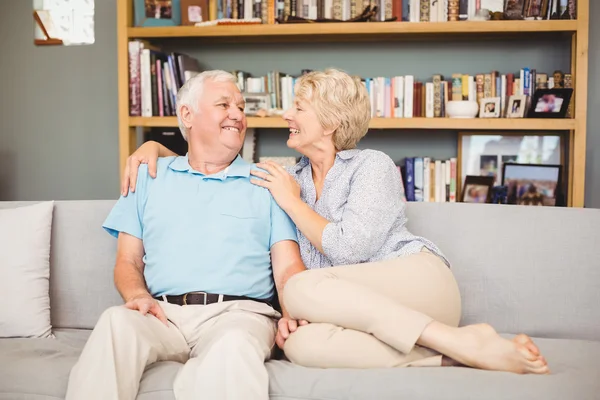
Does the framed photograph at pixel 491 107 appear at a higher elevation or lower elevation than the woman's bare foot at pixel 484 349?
higher

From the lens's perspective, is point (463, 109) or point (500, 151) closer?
point (463, 109)

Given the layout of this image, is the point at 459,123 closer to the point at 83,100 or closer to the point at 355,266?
the point at 355,266

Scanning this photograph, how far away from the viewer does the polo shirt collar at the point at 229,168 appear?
212 cm

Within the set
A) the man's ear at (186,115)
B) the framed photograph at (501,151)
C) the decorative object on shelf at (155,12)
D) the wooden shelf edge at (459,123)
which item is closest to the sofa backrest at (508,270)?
the man's ear at (186,115)

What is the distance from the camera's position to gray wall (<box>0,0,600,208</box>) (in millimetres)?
3729

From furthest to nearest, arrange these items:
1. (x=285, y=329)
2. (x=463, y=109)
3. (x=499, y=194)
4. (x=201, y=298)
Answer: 1. (x=499, y=194)
2. (x=463, y=109)
3. (x=201, y=298)
4. (x=285, y=329)

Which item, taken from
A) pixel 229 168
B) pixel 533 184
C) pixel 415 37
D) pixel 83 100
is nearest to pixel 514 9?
pixel 415 37

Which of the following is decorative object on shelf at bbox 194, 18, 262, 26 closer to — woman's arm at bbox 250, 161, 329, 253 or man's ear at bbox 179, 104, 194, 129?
man's ear at bbox 179, 104, 194, 129

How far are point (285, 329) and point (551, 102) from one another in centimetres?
200

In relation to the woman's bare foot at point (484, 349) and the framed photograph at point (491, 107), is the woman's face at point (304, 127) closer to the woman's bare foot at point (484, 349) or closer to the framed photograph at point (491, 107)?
the woman's bare foot at point (484, 349)

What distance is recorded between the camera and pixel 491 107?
338 centimetres

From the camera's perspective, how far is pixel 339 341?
66.6 inches

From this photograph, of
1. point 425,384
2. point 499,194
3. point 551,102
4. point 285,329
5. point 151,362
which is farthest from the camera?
point 499,194

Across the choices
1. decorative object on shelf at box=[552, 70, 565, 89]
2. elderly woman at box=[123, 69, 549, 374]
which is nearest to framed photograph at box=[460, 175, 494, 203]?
decorative object on shelf at box=[552, 70, 565, 89]
